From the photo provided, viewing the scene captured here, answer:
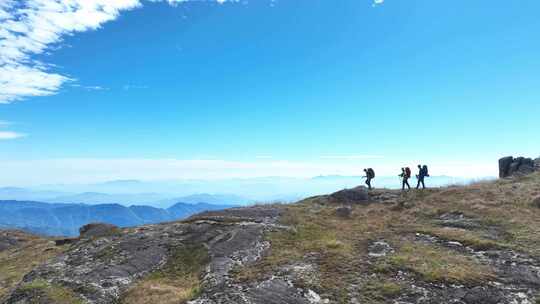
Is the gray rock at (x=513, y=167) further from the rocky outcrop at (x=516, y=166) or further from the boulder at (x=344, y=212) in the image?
the boulder at (x=344, y=212)

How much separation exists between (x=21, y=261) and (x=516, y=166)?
210ft

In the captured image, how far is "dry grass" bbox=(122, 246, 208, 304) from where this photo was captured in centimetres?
1881

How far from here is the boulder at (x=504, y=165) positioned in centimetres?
5612

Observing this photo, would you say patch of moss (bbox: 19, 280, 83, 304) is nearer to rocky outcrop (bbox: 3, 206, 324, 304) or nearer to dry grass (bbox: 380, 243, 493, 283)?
rocky outcrop (bbox: 3, 206, 324, 304)

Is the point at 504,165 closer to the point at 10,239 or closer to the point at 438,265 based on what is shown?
the point at 438,265

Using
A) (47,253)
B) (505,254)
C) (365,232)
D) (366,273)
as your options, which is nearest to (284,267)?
Answer: (366,273)

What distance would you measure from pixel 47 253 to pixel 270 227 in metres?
22.5

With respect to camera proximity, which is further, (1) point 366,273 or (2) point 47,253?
(2) point 47,253

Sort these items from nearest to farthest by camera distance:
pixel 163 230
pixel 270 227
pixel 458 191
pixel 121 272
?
pixel 121 272 → pixel 270 227 → pixel 163 230 → pixel 458 191

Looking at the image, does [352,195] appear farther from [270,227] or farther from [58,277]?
[58,277]

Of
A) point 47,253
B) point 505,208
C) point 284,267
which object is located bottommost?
point 47,253

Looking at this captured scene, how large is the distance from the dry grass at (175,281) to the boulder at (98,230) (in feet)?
34.5

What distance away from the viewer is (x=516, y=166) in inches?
2135

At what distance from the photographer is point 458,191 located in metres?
38.7
